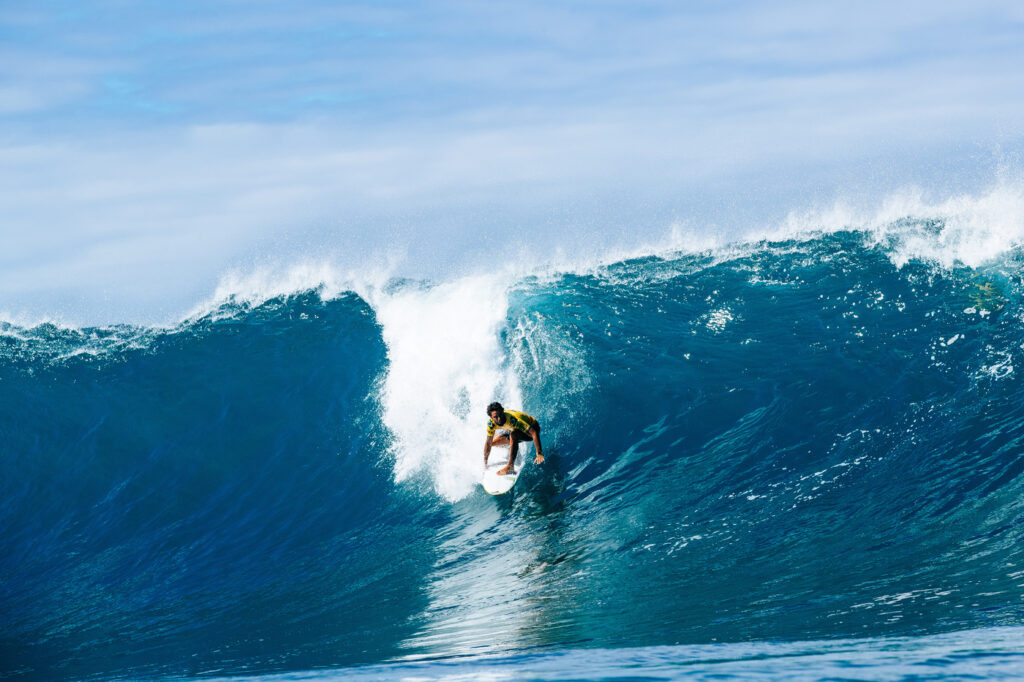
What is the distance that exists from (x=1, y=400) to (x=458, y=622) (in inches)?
403

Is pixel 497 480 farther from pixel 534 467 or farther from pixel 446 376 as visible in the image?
pixel 446 376

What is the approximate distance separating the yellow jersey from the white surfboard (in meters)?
0.41

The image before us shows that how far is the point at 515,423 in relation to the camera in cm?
924

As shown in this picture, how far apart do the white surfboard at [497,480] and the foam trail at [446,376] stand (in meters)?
0.32

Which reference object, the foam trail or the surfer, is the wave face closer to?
the foam trail

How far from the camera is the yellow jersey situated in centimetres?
919

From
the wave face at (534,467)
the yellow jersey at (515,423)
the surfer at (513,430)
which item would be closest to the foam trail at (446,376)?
the wave face at (534,467)

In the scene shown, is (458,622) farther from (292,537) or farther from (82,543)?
(82,543)

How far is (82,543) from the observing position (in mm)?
10000

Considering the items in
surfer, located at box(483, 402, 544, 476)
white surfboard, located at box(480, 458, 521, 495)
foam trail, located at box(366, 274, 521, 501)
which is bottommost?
white surfboard, located at box(480, 458, 521, 495)

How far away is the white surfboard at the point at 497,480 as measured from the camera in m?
9.16

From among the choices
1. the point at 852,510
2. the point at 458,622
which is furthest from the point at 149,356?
the point at 852,510

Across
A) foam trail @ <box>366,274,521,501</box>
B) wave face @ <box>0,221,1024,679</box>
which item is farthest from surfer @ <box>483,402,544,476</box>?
foam trail @ <box>366,274,521,501</box>

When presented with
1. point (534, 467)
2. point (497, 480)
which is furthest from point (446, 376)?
point (497, 480)
